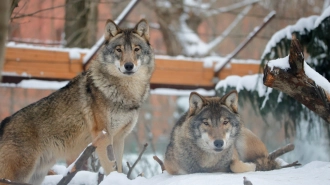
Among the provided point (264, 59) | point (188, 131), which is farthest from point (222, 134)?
point (264, 59)

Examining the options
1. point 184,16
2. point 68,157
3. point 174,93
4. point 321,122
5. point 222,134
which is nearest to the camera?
point 222,134

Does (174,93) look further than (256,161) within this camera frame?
Yes

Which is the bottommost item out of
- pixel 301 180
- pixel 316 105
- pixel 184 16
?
pixel 301 180

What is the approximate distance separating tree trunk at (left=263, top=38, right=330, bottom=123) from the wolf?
1.50 feet

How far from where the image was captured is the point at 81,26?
1231 centimetres

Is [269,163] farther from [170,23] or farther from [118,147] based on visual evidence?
[170,23]

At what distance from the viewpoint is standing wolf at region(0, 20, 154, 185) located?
552cm

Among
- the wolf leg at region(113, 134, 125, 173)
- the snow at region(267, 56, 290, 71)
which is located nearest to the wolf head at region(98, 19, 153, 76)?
the wolf leg at region(113, 134, 125, 173)

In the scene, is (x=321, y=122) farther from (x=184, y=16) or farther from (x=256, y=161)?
(x=184, y=16)

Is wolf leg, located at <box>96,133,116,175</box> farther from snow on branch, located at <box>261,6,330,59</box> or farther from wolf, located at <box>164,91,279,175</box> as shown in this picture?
snow on branch, located at <box>261,6,330,59</box>

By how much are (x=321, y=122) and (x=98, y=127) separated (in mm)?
3538

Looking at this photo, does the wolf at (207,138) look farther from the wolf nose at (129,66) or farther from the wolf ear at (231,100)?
the wolf nose at (129,66)

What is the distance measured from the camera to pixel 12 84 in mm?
8172

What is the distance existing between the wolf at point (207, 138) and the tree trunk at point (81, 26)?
23.0ft
